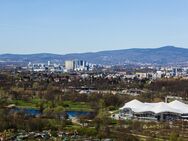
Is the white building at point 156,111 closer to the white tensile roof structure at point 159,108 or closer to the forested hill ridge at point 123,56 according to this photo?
the white tensile roof structure at point 159,108

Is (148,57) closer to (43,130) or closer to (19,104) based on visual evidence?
(19,104)

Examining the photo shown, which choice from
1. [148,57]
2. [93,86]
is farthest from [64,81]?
[148,57]

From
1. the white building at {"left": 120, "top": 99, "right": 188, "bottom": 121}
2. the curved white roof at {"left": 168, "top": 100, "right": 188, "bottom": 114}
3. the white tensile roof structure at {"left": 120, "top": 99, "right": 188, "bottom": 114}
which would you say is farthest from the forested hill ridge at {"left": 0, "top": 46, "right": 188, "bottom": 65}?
the white building at {"left": 120, "top": 99, "right": 188, "bottom": 121}

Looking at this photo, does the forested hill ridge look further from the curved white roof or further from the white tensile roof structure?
the white tensile roof structure

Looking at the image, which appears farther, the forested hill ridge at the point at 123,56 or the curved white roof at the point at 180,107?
the forested hill ridge at the point at 123,56

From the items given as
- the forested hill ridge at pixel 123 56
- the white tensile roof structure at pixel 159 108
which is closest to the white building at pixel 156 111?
the white tensile roof structure at pixel 159 108

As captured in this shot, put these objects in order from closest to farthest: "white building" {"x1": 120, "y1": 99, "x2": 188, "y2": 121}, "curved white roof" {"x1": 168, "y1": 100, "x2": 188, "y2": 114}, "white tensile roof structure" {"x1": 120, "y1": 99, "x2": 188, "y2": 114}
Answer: "white building" {"x1": 120, "y1": 99, "x2": 188, "y2": 121}
"white tensile roof structure" {"x1": 120, "y1": 99, "x2": 188, "y2": 114}
"curved white roof" {"x1": 168, "y1": 100, "x2": 188, "y2": 114}

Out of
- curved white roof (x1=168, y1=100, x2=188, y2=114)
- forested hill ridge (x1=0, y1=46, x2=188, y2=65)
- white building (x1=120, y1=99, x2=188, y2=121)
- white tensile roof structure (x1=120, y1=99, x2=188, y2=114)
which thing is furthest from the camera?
forested hill ridge (x1=0, y1=46, x2=188, y2=65)

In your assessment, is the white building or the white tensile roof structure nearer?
the white building

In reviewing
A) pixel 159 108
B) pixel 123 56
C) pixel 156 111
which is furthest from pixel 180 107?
pixel 123 56
